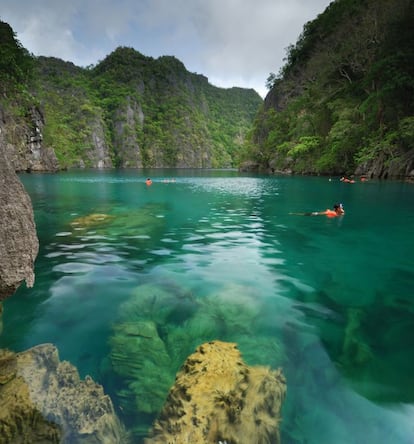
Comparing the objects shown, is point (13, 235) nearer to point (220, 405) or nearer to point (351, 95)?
point (220, 405)

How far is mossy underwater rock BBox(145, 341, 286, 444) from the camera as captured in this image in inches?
105

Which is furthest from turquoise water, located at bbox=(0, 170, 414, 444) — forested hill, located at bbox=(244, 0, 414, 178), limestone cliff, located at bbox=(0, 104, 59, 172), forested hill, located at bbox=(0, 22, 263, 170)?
forested hill, located at bbox=(0, 22, 263, 170)

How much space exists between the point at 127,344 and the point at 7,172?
288 centimetres

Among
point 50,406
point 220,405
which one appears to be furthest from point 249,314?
point 50,406

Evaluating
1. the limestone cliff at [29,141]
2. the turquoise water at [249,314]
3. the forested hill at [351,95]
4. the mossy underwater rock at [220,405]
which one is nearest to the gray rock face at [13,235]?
the turquoise water at [249,314]

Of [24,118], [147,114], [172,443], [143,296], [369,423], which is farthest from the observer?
[147,114]

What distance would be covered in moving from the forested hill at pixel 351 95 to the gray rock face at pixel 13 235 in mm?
33969

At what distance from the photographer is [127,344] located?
4.34 meters

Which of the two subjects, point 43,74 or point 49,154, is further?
point 43,74

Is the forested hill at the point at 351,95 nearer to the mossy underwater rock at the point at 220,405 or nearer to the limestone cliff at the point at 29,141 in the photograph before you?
the mossy underwater rock at the point at 220,405

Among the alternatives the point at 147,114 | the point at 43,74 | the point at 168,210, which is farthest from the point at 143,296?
the point at 43,74

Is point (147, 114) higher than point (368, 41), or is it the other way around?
point (147, 114)

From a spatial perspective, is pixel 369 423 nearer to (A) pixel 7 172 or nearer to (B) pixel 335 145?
(A) pixel 7 172

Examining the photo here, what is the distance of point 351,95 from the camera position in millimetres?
41094
